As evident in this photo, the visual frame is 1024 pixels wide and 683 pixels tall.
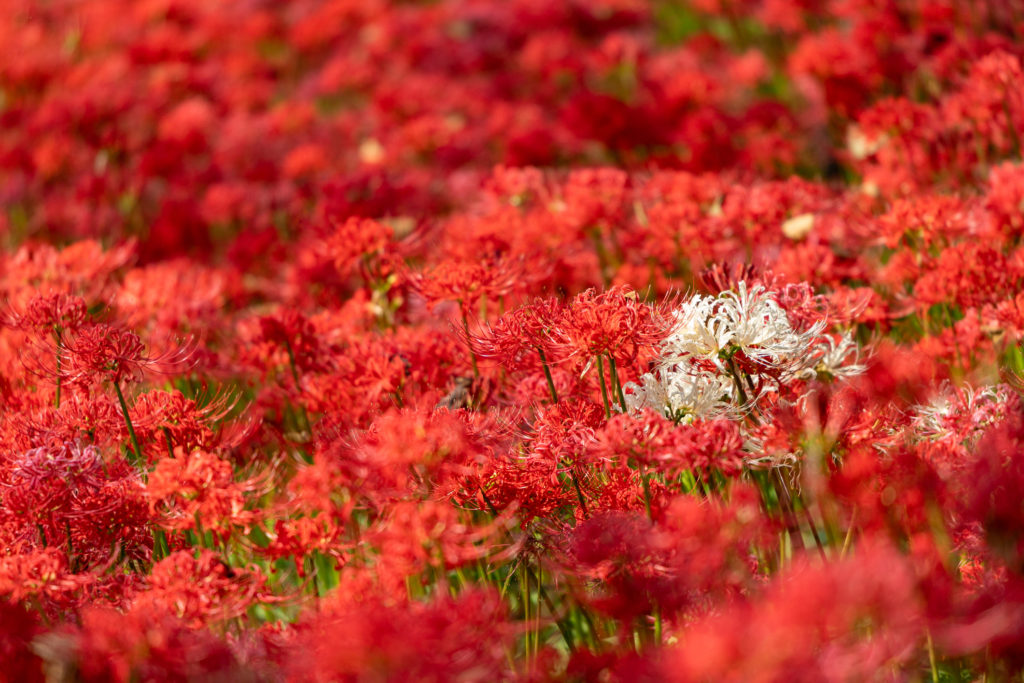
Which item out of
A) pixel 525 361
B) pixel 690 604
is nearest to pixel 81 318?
pixel 525 361

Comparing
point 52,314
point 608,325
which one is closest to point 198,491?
point 52,314

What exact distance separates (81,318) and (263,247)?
2.13 m

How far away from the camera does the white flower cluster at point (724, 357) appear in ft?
5.83

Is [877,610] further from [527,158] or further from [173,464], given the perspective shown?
[527,158]

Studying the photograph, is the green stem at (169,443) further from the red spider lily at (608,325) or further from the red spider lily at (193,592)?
the red spider lily at (608,325)

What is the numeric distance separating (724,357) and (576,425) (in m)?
0.30

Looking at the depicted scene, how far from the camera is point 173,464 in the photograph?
1.74 metres

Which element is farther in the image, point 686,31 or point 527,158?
point 686,31

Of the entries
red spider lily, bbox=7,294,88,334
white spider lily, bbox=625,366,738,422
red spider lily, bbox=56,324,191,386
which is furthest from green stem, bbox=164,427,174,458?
white spider lily, bbox=625,366,738,422

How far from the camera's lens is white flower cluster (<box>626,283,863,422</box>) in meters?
1.78

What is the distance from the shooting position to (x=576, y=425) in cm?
170

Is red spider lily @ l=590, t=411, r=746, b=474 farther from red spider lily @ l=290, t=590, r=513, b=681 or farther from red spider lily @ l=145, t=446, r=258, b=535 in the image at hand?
red spider lily @ l=145, t=446, r=258, b=535

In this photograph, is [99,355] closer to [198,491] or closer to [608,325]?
[198,491]

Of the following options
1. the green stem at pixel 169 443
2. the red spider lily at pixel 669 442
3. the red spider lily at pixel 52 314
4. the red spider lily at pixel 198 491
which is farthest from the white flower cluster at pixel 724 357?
the red spider lily at pixel 52 314
